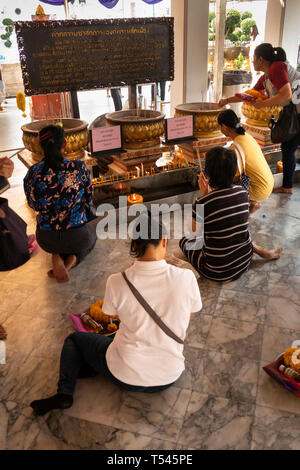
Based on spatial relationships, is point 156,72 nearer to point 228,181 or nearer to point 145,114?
point 145,114

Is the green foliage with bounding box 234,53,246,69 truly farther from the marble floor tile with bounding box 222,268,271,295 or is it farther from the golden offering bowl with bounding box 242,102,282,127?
the marble floor tile with bounding box 222,268,271,295

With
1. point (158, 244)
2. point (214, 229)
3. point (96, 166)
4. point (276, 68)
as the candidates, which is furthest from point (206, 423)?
point (276, 68)

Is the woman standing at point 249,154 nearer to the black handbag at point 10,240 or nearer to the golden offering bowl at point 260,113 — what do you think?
the golden offering bowl at point 260,113

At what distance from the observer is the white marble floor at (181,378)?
5.79 feet

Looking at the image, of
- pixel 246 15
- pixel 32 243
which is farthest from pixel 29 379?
pixel 246 15

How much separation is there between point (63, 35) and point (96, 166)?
42.7 inches

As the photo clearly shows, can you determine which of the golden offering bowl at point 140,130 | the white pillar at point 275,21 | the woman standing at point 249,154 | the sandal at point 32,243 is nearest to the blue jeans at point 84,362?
the sandal at point 32,243

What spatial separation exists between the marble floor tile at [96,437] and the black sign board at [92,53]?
99.0 inches

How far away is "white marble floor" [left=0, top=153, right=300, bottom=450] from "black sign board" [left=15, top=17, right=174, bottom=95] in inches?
58.5

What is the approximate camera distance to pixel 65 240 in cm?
283

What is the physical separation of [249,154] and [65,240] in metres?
1.42

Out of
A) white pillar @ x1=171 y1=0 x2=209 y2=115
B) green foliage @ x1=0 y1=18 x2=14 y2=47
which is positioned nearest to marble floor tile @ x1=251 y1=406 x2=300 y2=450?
white pillar @ x1=171 y1=0 x2=209 y2=115
